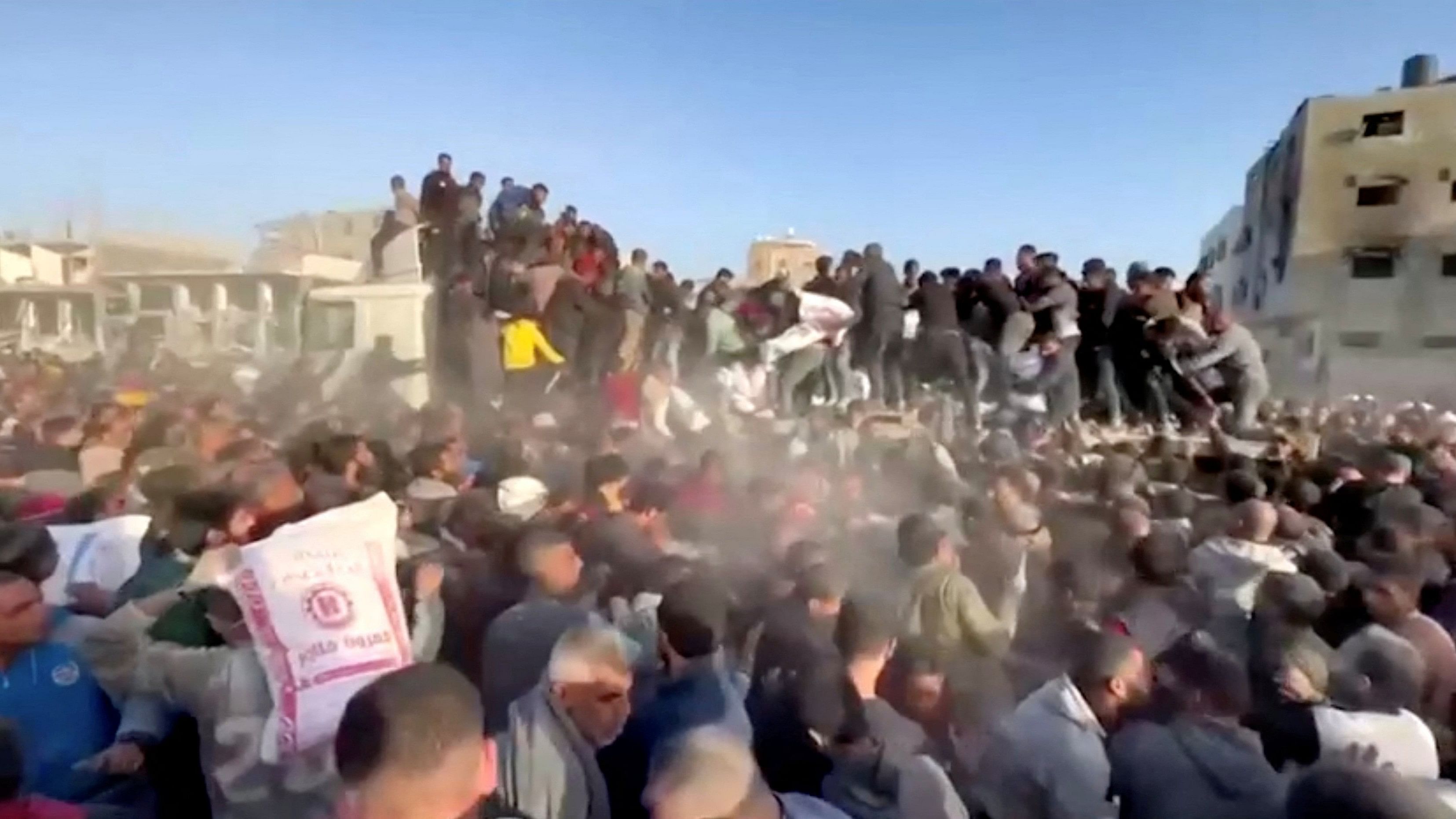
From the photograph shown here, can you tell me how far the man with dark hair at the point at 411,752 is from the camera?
1872 millimetres

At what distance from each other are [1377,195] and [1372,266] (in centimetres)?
139

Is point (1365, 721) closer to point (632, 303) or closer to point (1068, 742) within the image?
point (1068, 742)

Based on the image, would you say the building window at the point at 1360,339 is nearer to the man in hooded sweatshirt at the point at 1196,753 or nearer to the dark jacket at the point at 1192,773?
the man in hooded sweatshirt at the point at 1196,753

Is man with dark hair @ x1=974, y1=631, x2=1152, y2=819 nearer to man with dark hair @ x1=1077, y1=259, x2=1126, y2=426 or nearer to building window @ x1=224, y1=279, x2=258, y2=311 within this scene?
man with dark hair @ x1=1077, y1=259, x2=1126, y2=426

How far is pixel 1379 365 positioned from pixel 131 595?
62.6 feet

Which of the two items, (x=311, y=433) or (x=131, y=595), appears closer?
(x=131, y=595)

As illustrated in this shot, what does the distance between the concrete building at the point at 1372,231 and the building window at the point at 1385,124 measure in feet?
0.06

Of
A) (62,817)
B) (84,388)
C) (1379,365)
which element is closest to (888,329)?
(84,388)

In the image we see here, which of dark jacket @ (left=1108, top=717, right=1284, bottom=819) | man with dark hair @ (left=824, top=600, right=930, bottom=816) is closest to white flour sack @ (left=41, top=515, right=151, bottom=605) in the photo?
man with dark hair @ (left=824, top=600, right=930, bottom=816)

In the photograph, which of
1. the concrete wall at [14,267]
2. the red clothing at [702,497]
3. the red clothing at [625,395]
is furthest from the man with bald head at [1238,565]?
the concrete wall at [14,267]

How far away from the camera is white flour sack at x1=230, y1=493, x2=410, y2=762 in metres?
2.26

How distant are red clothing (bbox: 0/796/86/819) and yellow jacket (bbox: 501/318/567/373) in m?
6.83

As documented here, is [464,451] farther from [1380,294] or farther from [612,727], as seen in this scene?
[1380,294]

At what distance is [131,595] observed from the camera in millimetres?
3357
